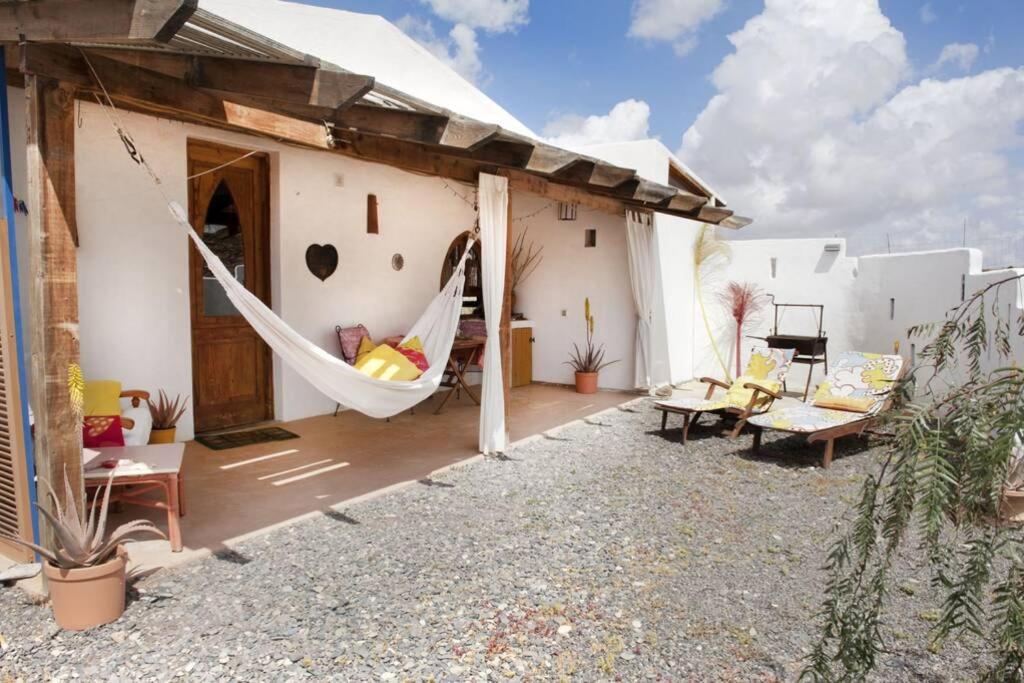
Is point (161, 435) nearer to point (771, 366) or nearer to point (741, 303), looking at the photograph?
point (771, 366)

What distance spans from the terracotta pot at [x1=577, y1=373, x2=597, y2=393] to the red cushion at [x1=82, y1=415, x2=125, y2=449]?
5.16m

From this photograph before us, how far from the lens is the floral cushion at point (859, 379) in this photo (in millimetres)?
5523

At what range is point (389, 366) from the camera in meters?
5.39

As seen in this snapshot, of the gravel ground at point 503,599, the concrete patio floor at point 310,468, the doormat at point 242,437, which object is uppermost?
the doormat at point 242,437

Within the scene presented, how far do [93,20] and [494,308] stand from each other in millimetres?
3110

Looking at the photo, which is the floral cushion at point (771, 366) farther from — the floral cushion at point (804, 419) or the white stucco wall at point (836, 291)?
the white stucco wall at point (836, 291)

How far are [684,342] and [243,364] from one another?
18.4 ft

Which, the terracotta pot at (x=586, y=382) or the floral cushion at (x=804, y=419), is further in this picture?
the terracotta pot at (x=586, y=382)

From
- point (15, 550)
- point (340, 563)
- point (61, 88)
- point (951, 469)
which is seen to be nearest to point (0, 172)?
point (61, 88)

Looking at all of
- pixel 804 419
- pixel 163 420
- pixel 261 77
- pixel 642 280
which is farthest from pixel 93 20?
pixel 642 280

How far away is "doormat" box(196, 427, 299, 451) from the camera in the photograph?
491cm

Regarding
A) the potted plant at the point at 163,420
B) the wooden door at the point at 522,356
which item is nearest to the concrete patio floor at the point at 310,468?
the potted plant at the point at 163,420

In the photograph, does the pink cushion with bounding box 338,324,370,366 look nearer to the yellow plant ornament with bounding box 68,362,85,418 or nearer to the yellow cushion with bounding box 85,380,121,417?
the yellow cushion with bounding box 85,380,121,417

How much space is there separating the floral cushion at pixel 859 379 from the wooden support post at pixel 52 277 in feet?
17.7
